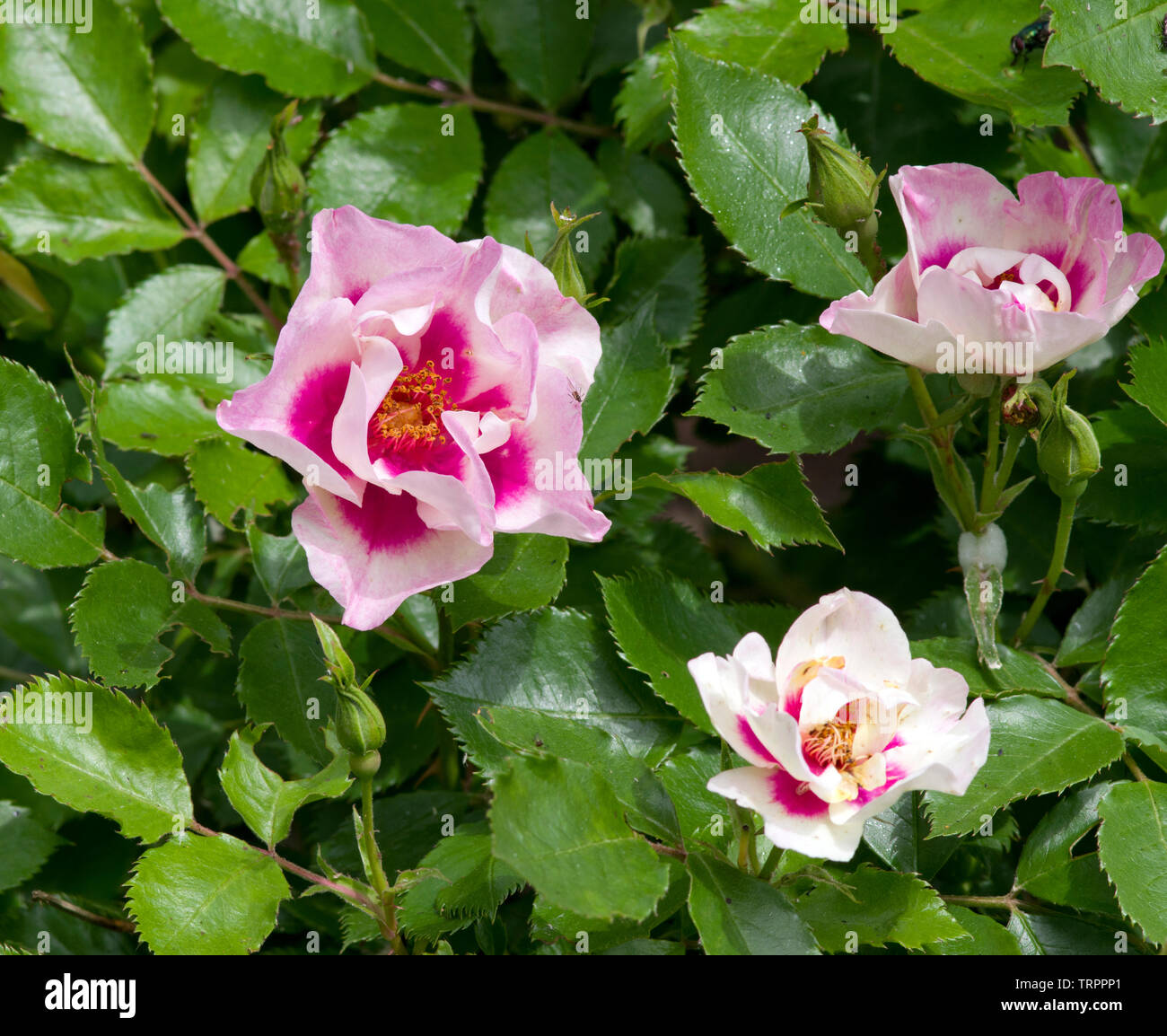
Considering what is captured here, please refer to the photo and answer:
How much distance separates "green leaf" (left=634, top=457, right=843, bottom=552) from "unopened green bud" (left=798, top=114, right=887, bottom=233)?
22cm

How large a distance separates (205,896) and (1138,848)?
744 mm

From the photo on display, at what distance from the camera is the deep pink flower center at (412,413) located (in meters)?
0.96

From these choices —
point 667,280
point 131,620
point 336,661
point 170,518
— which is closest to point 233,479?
point 170,518

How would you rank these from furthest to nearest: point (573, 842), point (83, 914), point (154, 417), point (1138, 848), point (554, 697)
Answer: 1. point (154, 417)
2. point (83, 914)
3. point (554, 697)
4. point (1138, 848)
5. point (573, 842)

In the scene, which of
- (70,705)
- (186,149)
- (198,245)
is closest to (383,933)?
(70,705)

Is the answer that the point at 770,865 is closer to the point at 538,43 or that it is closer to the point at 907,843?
the point at 907,843

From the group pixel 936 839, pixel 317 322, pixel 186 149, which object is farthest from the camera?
pixel 186 149

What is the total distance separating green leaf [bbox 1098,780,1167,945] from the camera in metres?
0.88

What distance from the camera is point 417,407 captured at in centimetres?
97

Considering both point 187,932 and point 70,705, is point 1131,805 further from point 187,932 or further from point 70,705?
point 70,705

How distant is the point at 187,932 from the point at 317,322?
19.0 inches

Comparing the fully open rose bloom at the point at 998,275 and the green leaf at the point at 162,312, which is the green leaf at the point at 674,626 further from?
the green leaf at the point at 162,312

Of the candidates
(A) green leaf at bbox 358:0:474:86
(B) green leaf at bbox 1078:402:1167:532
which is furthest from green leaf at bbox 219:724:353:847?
(A) green leaf at bbox 358:0:474:86
